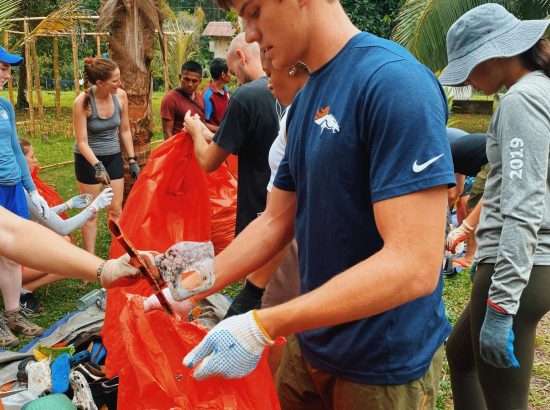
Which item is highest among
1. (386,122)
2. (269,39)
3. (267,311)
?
(269,39)

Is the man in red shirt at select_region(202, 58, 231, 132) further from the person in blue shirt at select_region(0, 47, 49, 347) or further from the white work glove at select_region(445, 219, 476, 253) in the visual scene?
the white work glove at select_region(445, 219, 476, 253)

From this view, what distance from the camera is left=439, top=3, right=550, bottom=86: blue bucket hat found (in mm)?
1920

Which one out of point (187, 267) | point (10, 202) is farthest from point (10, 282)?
point (187, 267)

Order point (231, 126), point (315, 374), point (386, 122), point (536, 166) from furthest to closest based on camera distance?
point (231, 126)
point (536, 166)
point (315, 374)
point (386, 122)

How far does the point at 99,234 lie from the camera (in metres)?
5.77

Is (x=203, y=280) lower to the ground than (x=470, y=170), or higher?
higher

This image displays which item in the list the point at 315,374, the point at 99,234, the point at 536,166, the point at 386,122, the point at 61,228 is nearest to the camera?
the point at 386,122

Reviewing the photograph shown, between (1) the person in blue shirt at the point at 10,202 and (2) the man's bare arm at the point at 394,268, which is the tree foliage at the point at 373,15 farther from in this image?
(2) the man's bare arm at the point at 394,268

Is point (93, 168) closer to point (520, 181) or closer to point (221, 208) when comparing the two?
Answer: point (221, 208)

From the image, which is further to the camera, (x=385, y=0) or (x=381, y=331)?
(x=385, y=0)

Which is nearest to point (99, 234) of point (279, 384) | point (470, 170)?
point (470, 170)

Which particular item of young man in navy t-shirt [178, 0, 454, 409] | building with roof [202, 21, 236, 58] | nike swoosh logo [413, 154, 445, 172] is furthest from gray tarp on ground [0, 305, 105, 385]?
building with roof [202, 21, 236, 58]

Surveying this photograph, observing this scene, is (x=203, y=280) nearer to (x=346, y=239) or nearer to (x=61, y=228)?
(x=346, y=239)

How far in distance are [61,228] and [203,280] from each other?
240 cm
